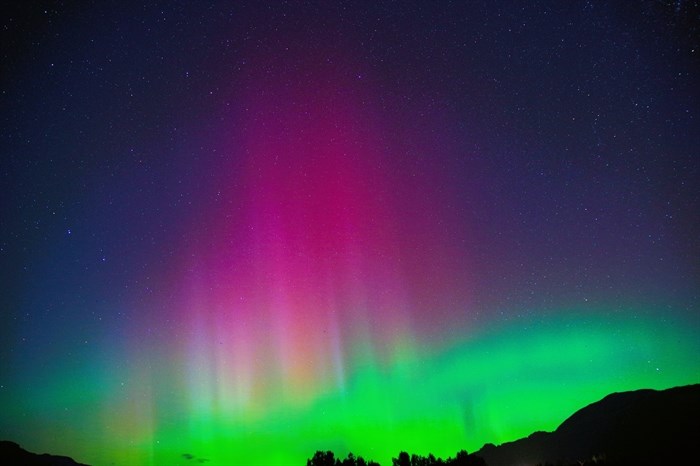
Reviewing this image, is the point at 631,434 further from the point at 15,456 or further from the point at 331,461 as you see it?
the point at 15,456

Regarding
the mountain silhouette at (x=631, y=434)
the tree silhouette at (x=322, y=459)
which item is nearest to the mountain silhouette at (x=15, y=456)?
the tree silhouette at (x=322, y=459)

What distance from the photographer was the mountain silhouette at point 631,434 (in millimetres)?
44938

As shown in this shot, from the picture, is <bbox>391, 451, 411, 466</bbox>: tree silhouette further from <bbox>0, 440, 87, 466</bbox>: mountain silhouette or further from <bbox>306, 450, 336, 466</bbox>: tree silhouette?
<bbox>0, 440, 87, 466</bbox>: mountain silhouette

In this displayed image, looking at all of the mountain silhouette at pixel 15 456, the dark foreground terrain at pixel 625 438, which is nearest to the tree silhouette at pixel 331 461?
the dark foreground terrain at pixel 625 438

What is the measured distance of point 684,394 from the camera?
6075 cm

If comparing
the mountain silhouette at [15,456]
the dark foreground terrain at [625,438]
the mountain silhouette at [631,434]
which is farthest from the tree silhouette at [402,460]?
the mountain silhouette at [15,456]

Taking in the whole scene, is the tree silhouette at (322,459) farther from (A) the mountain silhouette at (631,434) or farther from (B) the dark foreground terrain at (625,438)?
(A) the mountain silhouette at (631,434)

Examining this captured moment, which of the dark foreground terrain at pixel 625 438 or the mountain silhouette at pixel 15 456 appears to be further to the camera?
the mountain silhouette at pixel 15 456

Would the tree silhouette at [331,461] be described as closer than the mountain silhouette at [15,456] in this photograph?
Yes

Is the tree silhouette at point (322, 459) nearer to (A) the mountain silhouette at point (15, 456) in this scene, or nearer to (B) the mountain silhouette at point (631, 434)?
(B) the mountain silhouette at point (631, 434)

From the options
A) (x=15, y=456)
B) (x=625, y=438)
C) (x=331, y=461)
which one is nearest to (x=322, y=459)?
(x=331, y=461)

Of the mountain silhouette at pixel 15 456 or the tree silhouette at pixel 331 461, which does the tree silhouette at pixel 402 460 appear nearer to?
the tree silhouette at pixel 331 461

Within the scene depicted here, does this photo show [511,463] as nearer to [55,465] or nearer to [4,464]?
[4,464]

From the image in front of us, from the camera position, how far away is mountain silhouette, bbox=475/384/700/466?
44938mm
